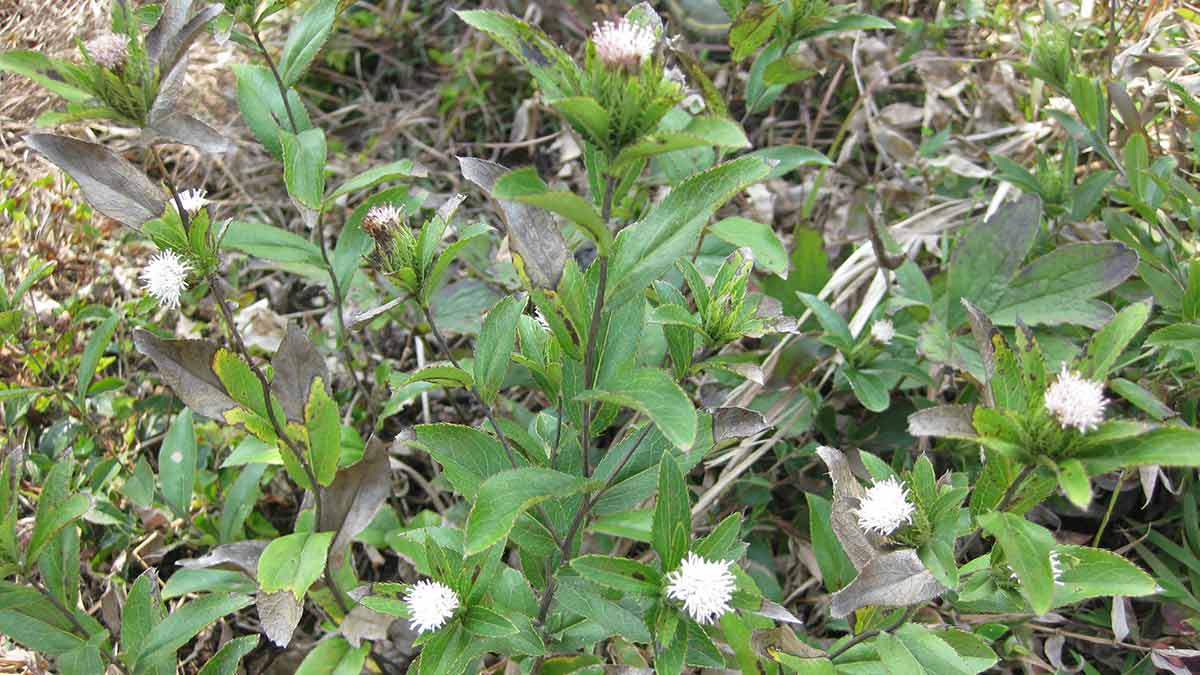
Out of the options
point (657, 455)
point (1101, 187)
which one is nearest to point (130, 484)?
point (657, 455)

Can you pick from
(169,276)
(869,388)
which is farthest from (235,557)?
(869,388)

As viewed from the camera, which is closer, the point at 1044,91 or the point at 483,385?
the point at 483,385

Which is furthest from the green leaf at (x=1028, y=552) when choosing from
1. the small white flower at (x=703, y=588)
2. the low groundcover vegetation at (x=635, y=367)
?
the small white flower at (x=703, y=588)

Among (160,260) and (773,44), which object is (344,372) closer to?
(160,260)

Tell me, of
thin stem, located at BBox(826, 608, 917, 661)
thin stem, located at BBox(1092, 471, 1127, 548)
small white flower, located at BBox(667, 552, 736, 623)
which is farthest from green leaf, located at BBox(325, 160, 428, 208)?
thin stem, located at BBox(1092, 471, 1127, 548)

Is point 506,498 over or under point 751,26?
under

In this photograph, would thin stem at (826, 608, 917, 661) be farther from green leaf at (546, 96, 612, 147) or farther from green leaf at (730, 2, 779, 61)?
green leaf at (730, 2, 779, 61)

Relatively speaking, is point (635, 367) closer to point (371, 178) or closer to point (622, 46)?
point (622, 46)
